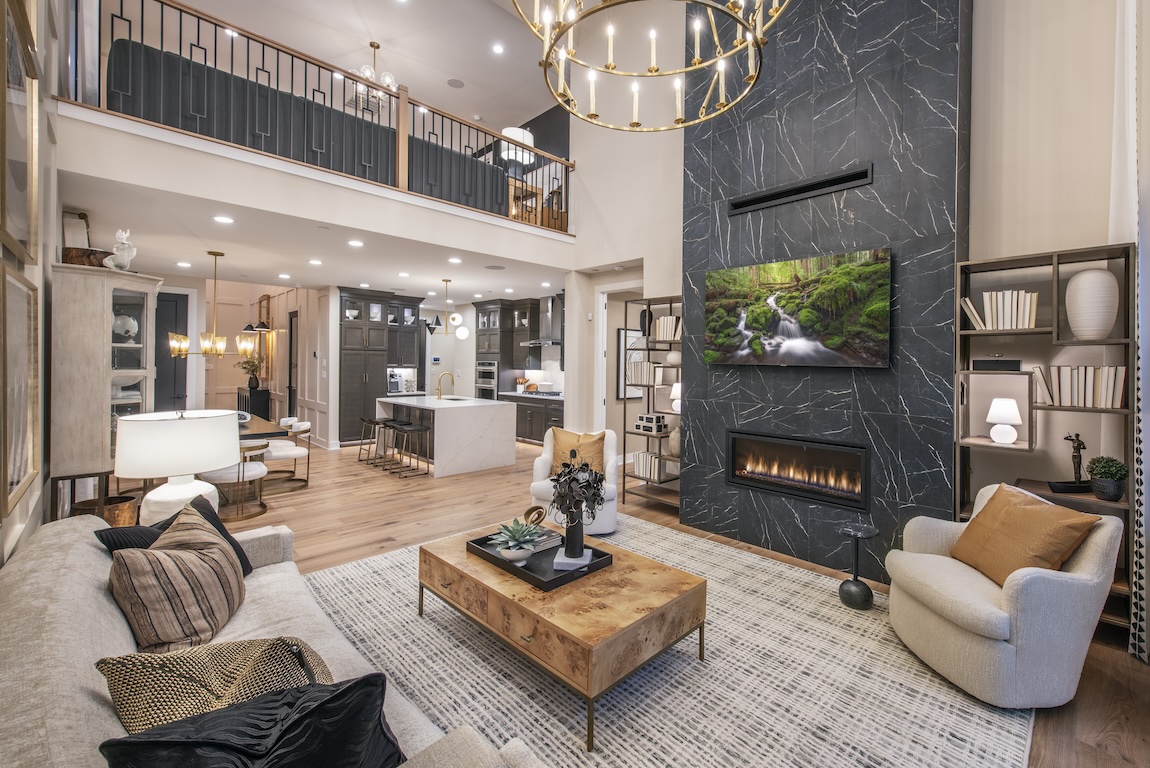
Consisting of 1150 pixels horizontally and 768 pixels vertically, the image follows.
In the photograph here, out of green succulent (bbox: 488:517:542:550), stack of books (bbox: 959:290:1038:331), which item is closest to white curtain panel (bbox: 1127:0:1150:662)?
stack of books (bbox: 959:290:1038:331)

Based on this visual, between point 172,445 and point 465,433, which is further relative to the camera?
point 465,433

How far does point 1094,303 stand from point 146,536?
15.2 ft

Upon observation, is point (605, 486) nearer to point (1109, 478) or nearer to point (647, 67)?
point (1109, 478)

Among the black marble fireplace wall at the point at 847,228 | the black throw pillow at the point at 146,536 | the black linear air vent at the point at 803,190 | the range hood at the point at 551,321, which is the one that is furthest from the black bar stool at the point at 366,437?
the black linear air vent at the point at 803,190

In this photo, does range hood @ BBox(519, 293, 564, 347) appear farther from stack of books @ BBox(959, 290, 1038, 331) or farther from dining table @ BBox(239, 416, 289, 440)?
stack of books @ BBox(959, 290, 1038, 331)

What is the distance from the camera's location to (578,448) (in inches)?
179

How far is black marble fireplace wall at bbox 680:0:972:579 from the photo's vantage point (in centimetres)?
319

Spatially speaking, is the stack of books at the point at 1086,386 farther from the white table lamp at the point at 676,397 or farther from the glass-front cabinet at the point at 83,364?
the glass-front cabinet at the point at 83,364

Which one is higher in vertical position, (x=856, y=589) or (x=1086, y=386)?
(x=1086, y=386)

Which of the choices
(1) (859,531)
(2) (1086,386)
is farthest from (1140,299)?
(1) (859,531)

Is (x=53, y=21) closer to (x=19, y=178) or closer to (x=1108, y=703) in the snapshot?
(x=19, y=178)

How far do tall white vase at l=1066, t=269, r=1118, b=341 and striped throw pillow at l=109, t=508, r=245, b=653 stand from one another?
4261 mm

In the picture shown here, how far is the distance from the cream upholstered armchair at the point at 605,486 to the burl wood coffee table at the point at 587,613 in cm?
147

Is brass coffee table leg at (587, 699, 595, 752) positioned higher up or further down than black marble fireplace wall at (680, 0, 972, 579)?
further down
